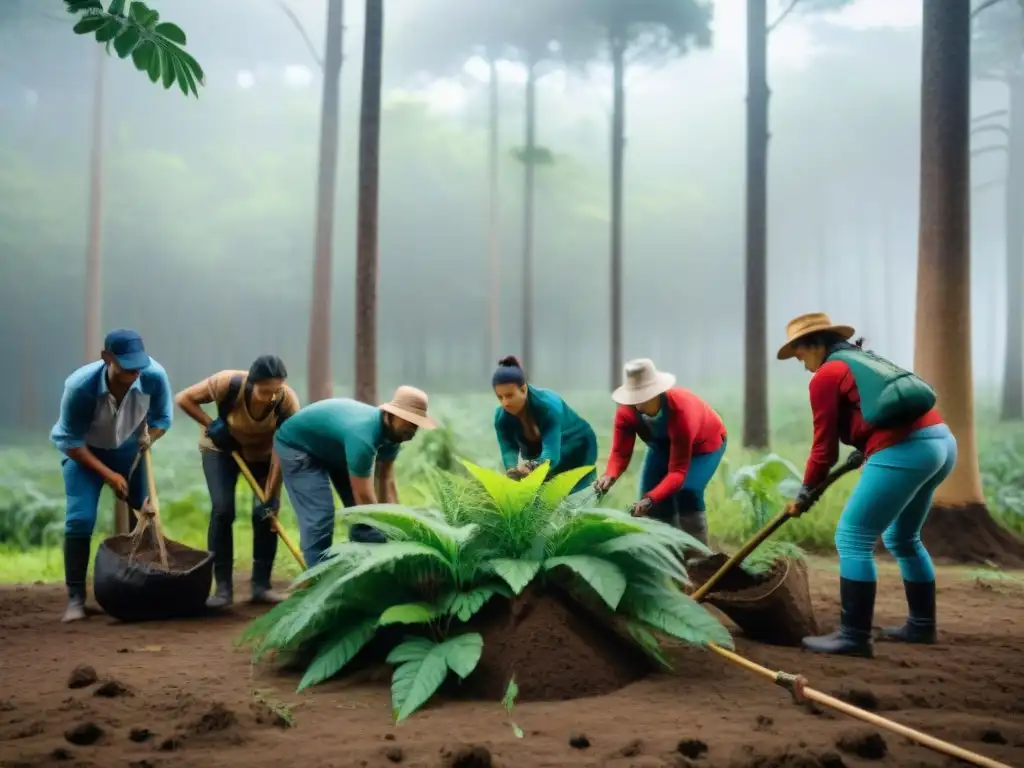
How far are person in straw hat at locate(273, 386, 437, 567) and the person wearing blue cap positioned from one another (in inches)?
36.8

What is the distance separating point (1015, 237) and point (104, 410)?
17182 mm

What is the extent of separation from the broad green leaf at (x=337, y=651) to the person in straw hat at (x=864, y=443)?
2100 mm

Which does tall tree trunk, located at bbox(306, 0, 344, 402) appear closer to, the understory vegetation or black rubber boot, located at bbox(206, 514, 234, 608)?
the understory vegetation

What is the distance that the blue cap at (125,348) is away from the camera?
4926mm

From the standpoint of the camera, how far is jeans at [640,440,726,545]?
17.0 ft

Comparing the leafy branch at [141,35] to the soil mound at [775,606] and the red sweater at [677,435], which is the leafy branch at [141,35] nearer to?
the red sweater at [677,435]

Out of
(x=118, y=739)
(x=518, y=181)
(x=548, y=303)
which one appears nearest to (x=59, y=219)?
(x=518, y=181)

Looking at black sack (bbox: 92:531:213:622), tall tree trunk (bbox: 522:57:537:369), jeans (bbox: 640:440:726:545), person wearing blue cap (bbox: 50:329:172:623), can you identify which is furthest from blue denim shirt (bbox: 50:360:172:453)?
tall tree trunk (bbox: 522:57:537:369)

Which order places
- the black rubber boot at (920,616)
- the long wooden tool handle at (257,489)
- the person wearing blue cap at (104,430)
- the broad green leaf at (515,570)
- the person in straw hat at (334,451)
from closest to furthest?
1. the broad green leaf at (515,570)
2. the black rubber boot at (920,616)
3. the person in straw hat at (334,451)
4. the person wearing blue cap at (104,430)
5. the long wooden tool handle at (257,489)

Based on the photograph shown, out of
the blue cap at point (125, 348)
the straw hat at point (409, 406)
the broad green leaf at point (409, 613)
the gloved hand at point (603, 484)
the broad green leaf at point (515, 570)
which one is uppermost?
the blue cap at point (125, 348)

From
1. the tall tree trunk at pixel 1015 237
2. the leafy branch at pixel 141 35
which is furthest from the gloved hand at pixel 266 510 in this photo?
the tall tree trunk at pixel 1015 237

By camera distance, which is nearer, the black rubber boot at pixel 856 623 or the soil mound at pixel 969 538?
the black rubber boot at pixel 856 623

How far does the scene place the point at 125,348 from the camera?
495 cm

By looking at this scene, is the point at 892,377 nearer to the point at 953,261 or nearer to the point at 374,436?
the point at 374,436
